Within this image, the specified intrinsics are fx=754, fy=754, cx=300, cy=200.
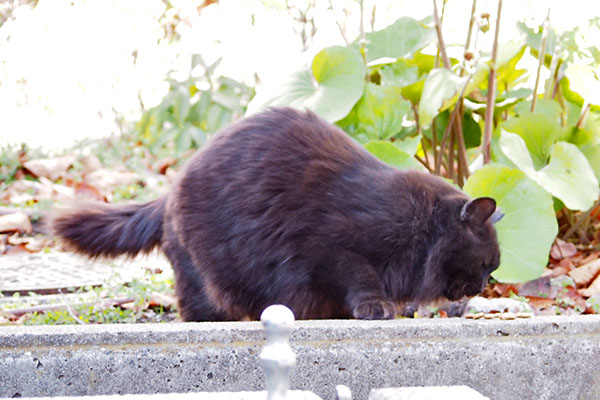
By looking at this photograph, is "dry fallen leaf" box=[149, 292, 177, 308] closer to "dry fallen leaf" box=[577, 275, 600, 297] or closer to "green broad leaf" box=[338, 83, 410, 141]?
"green broad leaf" box=[338, 83, 410, 141]

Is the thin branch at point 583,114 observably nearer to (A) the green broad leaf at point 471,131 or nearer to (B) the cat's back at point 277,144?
(A) the green broad leaf at point 471,131

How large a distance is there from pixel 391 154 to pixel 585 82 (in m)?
0.78

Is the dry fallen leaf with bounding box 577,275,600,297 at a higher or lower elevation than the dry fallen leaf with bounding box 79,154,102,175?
higher

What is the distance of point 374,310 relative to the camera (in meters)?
1.99

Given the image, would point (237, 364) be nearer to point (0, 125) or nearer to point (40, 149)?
point (40, 149)

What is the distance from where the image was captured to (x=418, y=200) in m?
2.24

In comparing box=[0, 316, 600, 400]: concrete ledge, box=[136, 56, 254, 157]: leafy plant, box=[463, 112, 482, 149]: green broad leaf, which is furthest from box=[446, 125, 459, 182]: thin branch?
box=[136, 56, 254, 157]: leafy plant

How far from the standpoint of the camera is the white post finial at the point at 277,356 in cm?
103

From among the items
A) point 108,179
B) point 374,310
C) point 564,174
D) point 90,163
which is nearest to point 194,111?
point 90,163

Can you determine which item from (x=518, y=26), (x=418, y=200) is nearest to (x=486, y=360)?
(x=418, y=200)

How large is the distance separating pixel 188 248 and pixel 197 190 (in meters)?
0.18

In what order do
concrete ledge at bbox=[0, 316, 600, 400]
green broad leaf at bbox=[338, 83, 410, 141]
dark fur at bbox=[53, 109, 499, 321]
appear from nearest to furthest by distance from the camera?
concrete ledge at bbox=[0, 316, 600, 400], dark fur at bbox=[53, 109, 499, 321], green broad leaf at bbox=[338, 83, 410, 141]

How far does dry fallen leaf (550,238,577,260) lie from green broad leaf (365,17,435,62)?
3.52 ft

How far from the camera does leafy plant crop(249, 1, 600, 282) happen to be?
2.68 metres
